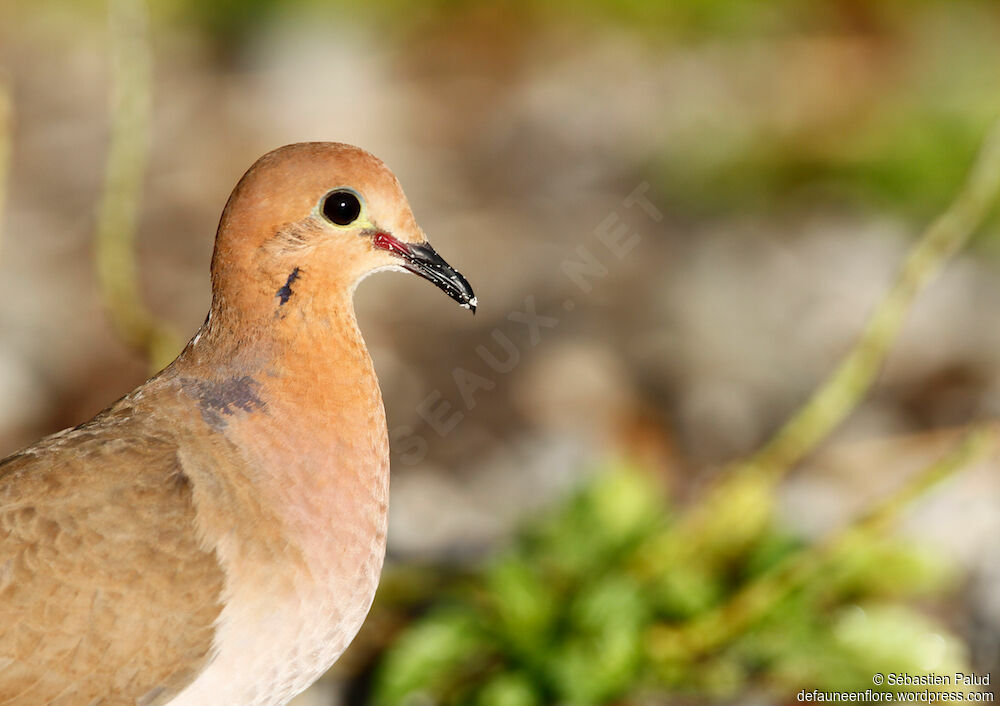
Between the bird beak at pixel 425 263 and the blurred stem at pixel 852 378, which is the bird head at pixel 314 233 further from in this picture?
the blurred stem at pixel 852 378

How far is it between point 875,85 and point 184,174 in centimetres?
327

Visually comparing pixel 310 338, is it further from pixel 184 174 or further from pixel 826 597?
pixel 184 174

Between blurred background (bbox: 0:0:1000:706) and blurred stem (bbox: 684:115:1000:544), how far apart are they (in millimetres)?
18

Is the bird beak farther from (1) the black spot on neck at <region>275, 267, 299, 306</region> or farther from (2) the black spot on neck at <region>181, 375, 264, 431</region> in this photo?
(2) the black spot on neck at <region>181, 375, 264, 431</region>

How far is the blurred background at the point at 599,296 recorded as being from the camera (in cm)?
279

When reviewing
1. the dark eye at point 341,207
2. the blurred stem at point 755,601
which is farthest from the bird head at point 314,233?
the blurred stem at point 755,601

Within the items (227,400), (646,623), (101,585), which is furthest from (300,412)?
(646,623)

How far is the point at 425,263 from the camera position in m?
1.75

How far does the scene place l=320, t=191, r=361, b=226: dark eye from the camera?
5.60 ft

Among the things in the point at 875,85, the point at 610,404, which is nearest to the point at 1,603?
the point at 610,404

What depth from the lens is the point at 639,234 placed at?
5051 mm

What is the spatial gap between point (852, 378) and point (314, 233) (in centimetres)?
157

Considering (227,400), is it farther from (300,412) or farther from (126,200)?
(126,200)

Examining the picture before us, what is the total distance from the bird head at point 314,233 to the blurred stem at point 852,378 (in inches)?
48.5
